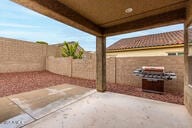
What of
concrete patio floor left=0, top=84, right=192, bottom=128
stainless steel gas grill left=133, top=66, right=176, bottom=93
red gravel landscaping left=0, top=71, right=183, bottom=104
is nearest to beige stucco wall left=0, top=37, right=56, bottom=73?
red gravel landscaping left=0, top=71, right=183, bottom=104

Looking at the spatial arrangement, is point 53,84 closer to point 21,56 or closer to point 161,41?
point 21,56

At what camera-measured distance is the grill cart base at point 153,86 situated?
15.2 ft

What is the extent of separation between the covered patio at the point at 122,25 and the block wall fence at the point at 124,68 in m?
1.85

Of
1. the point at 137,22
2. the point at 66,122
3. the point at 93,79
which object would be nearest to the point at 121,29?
the point at 137,22

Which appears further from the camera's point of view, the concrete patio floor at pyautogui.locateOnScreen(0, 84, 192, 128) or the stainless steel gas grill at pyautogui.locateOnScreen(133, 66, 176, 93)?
the stainless steel gas grill at pyautogui.locateOnScreen(133, 66, 176, 93)

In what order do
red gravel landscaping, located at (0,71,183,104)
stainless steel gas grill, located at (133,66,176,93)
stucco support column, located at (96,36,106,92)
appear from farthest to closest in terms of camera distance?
stucco support column, located at (96,36,106,92) < stainless steel gas grill, located at (133,66,176,93) < red gravel landscaping, located at (0,71,183,104)

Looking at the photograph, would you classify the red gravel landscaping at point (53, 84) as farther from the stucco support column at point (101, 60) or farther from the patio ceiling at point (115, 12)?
the patio ceiling at point (115, 12)

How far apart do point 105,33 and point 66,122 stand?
3569 millimetres

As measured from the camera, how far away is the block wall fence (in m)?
4.79

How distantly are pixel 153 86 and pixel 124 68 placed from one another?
199 cm

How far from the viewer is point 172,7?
9.77 ft

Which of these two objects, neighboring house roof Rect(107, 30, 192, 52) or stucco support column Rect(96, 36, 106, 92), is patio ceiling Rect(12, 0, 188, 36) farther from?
neighboring house roof Rect(107, 30, 192, 52)

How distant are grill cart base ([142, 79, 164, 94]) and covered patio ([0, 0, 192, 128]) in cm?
116

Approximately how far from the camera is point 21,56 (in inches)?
395
